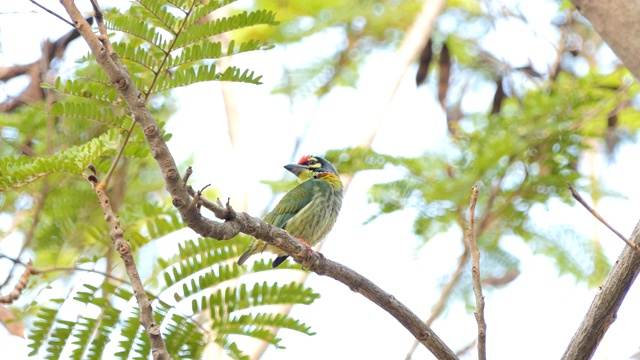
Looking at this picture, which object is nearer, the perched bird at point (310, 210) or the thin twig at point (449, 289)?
the perched bird at point (310, 210)

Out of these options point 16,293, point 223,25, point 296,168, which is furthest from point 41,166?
point 296,168

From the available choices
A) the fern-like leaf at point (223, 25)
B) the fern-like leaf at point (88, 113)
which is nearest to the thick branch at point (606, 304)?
the fern-like leaf at point (223, 25)

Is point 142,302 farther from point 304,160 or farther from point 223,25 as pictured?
point 304,160

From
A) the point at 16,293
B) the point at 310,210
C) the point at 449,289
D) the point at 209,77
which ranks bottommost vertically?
the point at 16,293

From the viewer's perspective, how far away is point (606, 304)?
8.73ft

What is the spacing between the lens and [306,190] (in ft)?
16.0

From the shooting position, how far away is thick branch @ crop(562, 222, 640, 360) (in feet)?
8.57

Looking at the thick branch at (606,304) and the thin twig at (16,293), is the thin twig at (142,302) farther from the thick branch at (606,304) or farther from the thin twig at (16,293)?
the thick branch at (606,304)

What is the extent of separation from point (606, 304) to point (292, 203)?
243 cm

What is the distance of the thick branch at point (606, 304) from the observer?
261 cm

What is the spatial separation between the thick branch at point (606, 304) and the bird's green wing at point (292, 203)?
2309 mm

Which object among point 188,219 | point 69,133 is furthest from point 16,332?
point 188,219

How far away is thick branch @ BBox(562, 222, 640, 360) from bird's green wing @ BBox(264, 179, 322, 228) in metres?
2.31

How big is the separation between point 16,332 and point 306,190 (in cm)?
185
